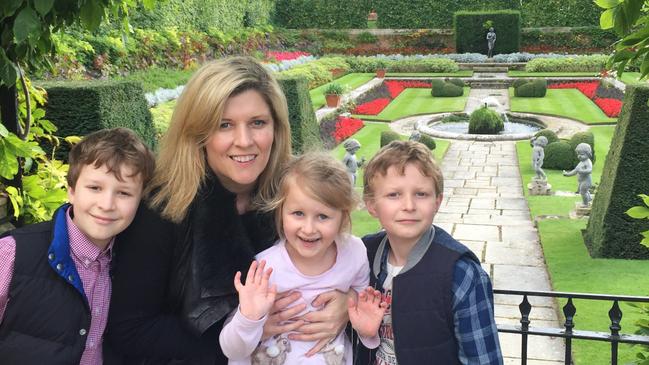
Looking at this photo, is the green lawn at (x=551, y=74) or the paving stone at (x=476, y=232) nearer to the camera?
the paving stone at (x=476, y=232)

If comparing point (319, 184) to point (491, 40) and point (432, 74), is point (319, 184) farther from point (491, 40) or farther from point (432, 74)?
point (491, 40)

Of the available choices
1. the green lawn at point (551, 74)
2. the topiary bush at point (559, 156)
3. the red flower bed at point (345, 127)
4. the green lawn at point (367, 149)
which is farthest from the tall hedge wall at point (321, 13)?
the topiary bush at point (559, 156)

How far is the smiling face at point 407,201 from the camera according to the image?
2.03 m

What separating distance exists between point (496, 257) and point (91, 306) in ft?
20.2

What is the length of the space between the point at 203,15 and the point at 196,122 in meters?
23.5

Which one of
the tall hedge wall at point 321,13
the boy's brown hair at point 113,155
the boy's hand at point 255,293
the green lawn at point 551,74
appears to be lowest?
the green lawn at point 551,74

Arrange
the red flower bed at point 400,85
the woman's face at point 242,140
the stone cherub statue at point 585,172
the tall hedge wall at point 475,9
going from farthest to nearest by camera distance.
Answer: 1. the tall hedge wall at point 475,9
2. the red flower bed at point 400,85
3. the stone cherub statue at point 585,172
4. the woman's face at point 242,140

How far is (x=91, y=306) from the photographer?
2.02m

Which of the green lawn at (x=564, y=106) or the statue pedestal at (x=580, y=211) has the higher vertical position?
the statue pedestal at (x=580, y=211)

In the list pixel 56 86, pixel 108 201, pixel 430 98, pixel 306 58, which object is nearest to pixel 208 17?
pixel 306 58

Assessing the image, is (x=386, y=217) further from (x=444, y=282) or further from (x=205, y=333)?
(x=205, y=333)

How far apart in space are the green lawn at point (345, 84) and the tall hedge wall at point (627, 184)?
39.0ft

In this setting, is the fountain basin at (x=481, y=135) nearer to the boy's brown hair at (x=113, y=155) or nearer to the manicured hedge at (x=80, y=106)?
the manicured hedge at (x=80, y=106)

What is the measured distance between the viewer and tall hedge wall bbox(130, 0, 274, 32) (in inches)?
738
